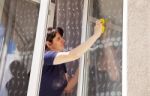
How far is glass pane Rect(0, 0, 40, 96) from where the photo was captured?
7.43 ft

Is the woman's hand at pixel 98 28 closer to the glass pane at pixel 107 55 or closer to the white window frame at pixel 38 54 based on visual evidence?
the glass pane at pixel 107 55

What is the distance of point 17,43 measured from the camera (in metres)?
2.44

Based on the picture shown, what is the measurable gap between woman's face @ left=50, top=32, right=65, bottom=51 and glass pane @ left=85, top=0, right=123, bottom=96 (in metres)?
0.28

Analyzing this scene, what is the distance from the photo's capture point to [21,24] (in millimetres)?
2498

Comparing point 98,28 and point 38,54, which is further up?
point 98,28

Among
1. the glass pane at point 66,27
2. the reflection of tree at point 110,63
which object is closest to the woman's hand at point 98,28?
the reflection of tree at point 110,63

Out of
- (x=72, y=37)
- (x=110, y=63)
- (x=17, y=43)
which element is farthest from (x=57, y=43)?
(x=110, y=63)

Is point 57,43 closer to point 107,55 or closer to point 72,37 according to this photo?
point 72,37

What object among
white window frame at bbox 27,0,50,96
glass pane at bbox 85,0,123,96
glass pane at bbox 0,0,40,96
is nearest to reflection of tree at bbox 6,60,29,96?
glass pane at bbox 0,0,40,96

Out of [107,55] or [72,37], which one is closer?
[107,55]

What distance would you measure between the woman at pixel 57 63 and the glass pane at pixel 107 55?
8 cm
